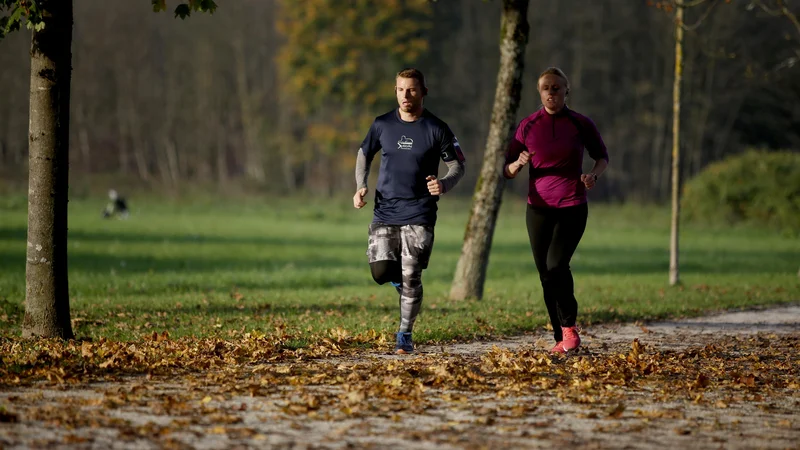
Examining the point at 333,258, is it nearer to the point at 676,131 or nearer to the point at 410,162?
the point at 676,131

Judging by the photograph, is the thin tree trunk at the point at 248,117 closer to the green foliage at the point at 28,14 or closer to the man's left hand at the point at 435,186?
the green foliage at the point at 28,14

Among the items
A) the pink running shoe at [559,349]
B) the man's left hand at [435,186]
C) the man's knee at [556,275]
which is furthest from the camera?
the pink running shoe at [559,349]

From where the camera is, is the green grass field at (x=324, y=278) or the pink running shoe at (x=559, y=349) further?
the green grass field at (x=324, y=278)

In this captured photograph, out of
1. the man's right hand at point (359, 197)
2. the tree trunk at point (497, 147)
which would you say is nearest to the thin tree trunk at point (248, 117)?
the tree trunk at point (497, 147)

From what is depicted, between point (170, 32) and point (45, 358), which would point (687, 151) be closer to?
point (170, 32)

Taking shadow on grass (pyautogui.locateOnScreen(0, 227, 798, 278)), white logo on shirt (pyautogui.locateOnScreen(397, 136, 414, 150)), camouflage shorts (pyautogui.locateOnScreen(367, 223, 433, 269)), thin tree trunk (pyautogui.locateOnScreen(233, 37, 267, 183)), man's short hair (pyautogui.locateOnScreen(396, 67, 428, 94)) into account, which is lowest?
shadow on grass (pyautogui.locateOnScreen(0, 227, 798, 278))

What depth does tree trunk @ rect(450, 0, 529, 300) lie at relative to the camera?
46.5 ft

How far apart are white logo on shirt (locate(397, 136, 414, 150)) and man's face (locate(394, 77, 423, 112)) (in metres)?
0.27

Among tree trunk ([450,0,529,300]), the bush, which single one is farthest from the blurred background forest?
tree trunk ([450,0,529,300])

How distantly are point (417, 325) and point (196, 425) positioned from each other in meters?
5.71

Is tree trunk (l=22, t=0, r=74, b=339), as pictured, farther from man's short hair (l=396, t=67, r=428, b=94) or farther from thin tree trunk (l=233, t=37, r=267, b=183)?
thin tree trunk (l=233, t=37, r=267, b=183)

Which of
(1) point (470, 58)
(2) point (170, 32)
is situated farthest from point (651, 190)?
(2) point (170, 32)

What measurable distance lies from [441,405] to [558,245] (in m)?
2.88

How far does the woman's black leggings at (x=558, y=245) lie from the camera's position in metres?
9.31
